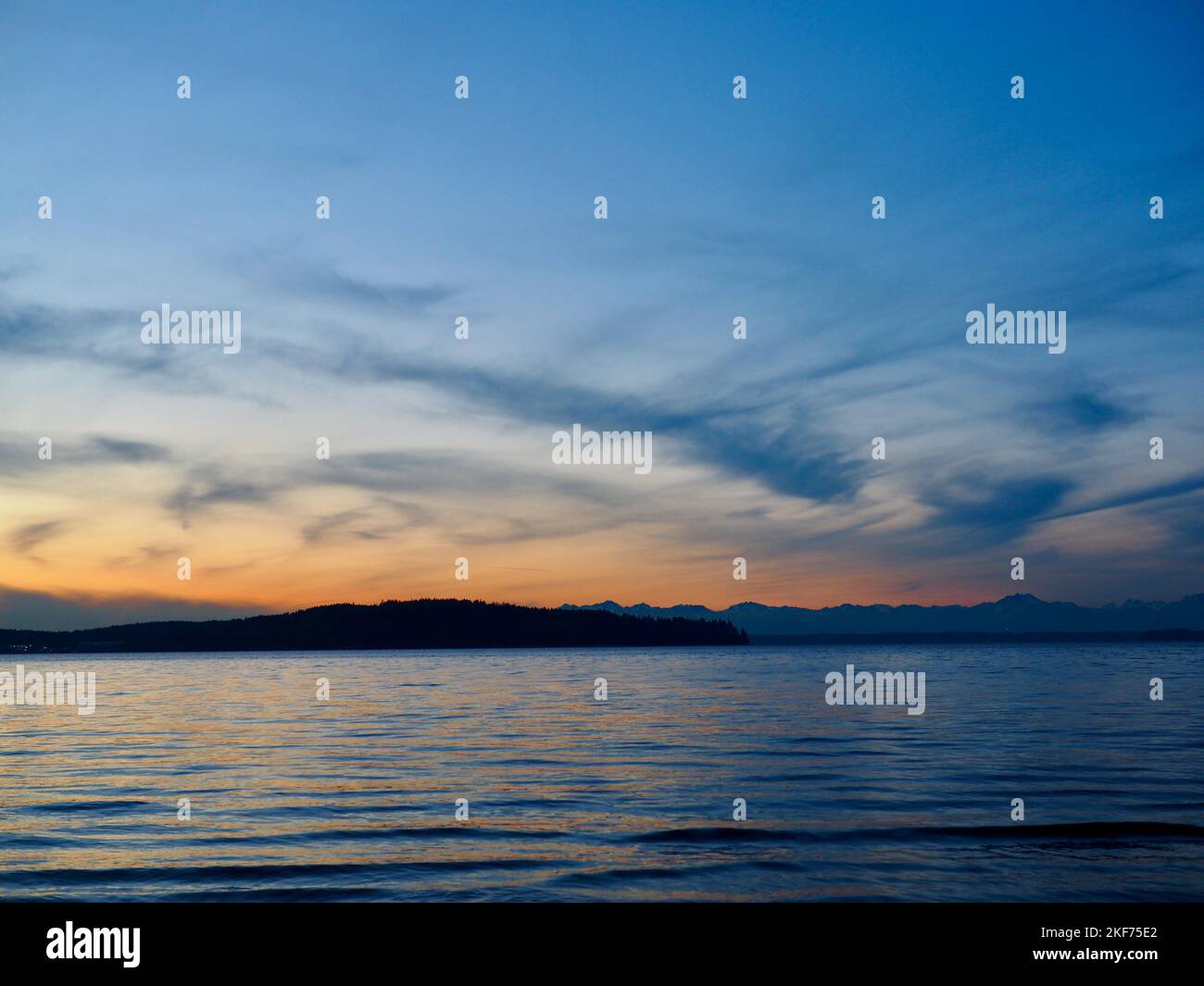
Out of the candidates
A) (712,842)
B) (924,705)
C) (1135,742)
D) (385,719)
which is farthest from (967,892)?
(924,705)

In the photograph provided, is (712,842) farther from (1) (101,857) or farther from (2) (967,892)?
(1) (101,857)

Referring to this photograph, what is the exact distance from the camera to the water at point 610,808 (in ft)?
56.9

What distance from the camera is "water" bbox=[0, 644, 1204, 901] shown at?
17.3 m

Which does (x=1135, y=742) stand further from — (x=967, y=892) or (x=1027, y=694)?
(x=1027, y=694)

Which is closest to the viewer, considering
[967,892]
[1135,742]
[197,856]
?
[967,892]

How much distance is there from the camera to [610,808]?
24.1 metres

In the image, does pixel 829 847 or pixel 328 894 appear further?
pixel 829 847

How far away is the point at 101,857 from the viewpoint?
→ 19.5 metres

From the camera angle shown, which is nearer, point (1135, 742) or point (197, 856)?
point (197, 856)
